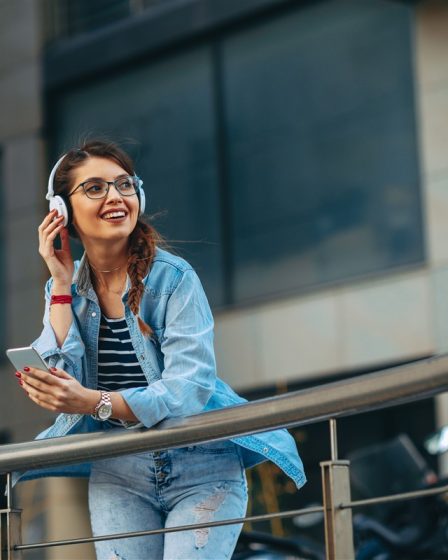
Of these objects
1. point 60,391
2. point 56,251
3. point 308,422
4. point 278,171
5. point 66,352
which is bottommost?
point 308,422

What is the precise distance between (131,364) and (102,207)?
467mm

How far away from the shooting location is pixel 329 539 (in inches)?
147

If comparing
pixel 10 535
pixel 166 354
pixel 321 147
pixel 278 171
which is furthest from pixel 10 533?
pixel 278 171

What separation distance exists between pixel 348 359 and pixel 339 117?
7.74ft

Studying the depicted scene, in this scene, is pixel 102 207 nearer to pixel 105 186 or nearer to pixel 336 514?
pixel 105 186

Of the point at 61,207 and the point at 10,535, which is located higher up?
the point at 61,207

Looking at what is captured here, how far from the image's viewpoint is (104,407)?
3.93 metres

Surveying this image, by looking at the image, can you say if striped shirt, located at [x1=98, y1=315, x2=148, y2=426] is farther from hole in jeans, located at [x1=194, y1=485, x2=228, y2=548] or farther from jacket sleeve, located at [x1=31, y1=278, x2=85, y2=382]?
hole in jeans, located at [x1=194, y1=485, x2=228, y2=548]

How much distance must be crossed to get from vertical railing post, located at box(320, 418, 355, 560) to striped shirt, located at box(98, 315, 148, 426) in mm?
660

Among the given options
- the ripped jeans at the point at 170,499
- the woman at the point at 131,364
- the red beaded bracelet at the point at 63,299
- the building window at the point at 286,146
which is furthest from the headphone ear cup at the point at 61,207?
the building window at the point at 286,146

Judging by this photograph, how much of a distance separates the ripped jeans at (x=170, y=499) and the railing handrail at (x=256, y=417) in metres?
0.14

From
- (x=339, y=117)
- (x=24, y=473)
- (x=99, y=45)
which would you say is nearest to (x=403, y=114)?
(x=339, y=117)

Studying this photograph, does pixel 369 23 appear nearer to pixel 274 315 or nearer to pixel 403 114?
pixel 403 114

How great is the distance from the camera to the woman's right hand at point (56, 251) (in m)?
4.23
